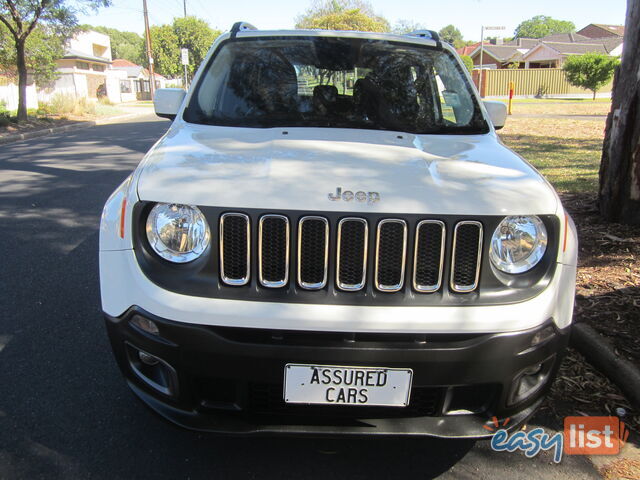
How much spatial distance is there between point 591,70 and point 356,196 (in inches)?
1685

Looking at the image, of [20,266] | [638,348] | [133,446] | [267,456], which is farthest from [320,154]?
[20,266]

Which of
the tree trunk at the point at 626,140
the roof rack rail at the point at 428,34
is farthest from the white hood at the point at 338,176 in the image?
the tree trunk at the point at 626,140

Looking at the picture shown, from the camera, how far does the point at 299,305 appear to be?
6.53 ft

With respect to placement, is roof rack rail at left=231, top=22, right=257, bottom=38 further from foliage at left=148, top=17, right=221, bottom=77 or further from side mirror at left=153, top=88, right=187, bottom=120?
→ foliage at left=148, top=17, right=221, bottom=77

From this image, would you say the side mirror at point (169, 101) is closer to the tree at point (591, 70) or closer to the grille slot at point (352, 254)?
the grille slot at point (352, 254)

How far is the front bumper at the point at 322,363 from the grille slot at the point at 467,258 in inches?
8.0

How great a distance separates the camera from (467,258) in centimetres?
208

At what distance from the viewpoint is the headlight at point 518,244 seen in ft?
6.95

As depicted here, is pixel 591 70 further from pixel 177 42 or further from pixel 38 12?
pixel 177 42

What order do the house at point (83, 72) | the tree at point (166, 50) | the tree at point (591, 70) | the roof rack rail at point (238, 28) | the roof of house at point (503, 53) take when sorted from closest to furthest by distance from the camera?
1. the roof rack rail at point (238, 28)
2. the tree at point (591, 70)
3. the house at point (83, 72)
4. the roof of house at point (503, 53)
5. the tree at point (166, 50)

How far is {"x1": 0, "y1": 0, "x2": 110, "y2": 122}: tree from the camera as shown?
19.2 m

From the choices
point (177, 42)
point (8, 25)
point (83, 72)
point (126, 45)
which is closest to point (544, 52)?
point (177, 42)

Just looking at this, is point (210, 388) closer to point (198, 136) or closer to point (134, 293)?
point (134, 293)
